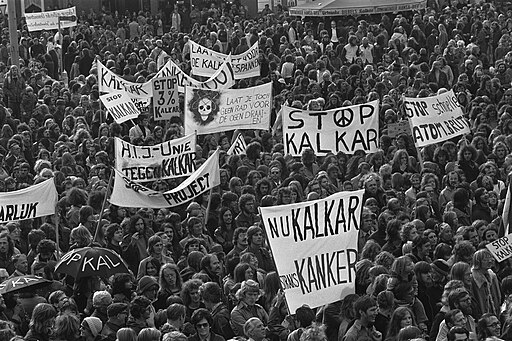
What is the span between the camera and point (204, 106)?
18.3 metres

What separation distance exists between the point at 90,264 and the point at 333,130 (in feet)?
18.3

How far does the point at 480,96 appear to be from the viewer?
2077 centimetres

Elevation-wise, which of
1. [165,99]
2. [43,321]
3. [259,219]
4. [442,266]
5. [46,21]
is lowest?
[46,21]

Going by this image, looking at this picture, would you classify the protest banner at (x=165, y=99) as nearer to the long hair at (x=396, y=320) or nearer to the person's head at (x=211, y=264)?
the person's head at (x=211, y=264)

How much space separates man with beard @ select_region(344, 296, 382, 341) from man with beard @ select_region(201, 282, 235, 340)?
3.95ft

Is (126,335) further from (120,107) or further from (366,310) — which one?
(120,107)

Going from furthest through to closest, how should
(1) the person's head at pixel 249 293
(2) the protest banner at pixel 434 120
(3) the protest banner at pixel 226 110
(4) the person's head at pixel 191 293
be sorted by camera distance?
(3) the protest banner at pixel 226 110 → (2) the protest banner at pixel 434 120 → (4) the person's head at pixel 191 293 → (1) the person's head at pixel 249 293

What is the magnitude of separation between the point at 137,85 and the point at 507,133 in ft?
19.8

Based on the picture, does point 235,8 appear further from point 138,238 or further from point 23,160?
point 138,238

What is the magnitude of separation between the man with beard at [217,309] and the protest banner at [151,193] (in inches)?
133

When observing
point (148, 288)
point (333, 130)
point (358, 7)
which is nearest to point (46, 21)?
point (358, 7)

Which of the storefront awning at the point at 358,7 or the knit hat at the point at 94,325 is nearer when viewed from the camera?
the knit hat at the point at 94,325

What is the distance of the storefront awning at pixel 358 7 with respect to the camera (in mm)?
34094

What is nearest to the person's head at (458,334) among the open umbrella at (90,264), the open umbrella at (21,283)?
the open umbrella at (90,264)
